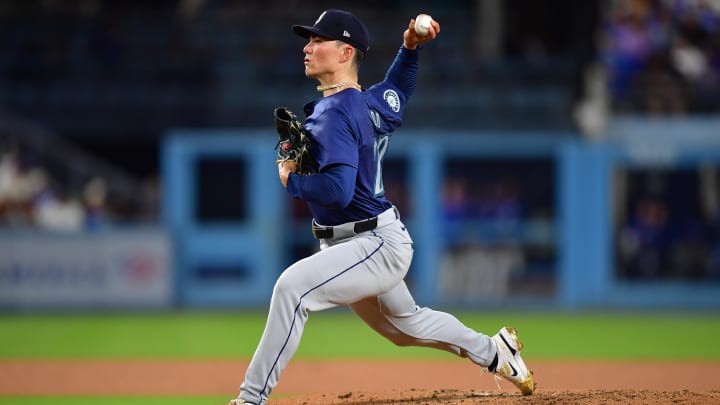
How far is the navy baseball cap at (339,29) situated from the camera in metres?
4.83

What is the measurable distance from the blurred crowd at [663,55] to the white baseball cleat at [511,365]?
923 cm

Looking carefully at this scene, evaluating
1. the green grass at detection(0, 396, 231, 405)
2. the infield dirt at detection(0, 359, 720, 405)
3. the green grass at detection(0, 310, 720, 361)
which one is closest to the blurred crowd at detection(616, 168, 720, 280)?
the green grass at detection(0, 310, 720, 361)

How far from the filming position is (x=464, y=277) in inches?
545

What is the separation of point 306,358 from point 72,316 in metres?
4.98

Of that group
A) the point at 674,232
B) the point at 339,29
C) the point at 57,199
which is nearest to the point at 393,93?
the point at 339,29

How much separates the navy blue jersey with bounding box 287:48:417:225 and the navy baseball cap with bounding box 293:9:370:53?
0.24 meters

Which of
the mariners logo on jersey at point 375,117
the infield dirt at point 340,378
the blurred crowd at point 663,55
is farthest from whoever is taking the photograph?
the blurred crowd at point 663,55

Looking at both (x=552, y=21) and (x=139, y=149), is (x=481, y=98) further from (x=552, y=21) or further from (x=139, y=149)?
(x=139, y=149)

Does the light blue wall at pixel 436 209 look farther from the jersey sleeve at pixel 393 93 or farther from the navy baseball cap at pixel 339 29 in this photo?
the navy baseball cap at pixel 339 29

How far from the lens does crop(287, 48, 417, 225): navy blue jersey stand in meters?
4.63

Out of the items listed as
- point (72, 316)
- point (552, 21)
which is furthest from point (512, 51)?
point (72, 316)

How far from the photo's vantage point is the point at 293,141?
4.73 metres

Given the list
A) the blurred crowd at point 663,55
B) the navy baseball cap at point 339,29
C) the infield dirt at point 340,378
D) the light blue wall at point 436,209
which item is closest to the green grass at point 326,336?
the infield dirt at point 340,378

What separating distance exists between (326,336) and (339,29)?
6.53 metres
